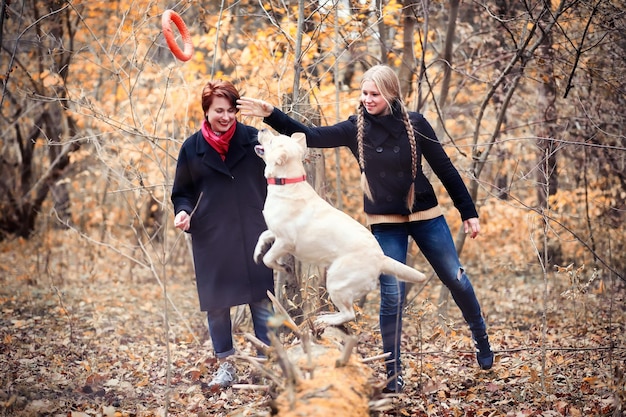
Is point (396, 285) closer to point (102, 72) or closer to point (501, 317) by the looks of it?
point (501, 317)

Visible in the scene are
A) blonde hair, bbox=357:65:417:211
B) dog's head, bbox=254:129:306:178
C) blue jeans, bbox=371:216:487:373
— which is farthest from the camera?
blue jeans, bbox=371:216:487:373

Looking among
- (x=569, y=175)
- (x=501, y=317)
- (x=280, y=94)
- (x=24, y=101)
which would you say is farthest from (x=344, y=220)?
(x=24, y=101)

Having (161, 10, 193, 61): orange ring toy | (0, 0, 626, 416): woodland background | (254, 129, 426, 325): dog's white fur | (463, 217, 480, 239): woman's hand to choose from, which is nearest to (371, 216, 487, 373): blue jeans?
(463, 217, 480, 239): woman's hand

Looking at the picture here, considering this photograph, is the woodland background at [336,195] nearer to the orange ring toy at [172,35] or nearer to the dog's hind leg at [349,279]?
the dog's hind leg at [349,279]

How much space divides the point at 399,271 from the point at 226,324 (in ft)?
5.00

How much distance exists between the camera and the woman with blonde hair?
3.54 meters

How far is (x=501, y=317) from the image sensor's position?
6.59 m

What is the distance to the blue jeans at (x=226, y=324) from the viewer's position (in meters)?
4.01

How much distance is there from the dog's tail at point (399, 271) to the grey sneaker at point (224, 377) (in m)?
1.67

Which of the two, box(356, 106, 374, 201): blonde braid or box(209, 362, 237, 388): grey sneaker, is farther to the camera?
box(209, 362, 237, 388): grey sneaker

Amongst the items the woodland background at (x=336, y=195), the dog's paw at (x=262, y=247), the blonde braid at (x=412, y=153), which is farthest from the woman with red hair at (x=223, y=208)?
the blonde braid at (x=412, y=153)

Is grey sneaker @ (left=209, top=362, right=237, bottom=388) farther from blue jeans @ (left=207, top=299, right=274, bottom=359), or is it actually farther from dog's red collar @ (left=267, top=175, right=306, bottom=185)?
dog's red collar @ (left=267, top=175, right=306, bottom=185)

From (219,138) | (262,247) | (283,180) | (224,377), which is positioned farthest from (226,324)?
(283,180)

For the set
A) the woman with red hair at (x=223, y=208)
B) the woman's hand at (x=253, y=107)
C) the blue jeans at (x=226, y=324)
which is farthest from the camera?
the blue jeans at (x=226, y=324)
